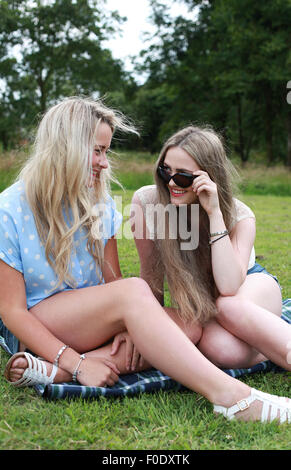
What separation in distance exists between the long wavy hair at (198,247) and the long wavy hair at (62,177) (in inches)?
20.4

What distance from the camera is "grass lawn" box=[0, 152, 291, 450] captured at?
68.7 inches

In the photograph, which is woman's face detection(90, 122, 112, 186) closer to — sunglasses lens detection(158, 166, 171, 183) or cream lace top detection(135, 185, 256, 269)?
sunglasses lens detection(158, 166, 171, 183)

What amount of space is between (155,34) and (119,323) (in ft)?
84.6

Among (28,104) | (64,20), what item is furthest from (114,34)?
(28,104)

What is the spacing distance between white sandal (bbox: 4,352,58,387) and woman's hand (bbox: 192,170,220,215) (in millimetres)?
1155

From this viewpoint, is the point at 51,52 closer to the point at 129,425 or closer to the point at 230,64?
the point at 230,64

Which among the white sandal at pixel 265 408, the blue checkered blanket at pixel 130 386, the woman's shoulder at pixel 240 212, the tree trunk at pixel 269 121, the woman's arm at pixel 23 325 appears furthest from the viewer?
the tree trunk at pixel 269 121

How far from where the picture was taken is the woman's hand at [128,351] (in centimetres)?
227

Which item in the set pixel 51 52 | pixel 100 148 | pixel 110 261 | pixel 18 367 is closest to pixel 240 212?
pixel 110 261

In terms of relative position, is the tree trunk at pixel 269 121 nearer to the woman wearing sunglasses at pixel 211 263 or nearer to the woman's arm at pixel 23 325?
the woman wearing sunglasses at pixel 211 263

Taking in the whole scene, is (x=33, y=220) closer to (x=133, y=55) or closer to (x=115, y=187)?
(x=115, y=187)

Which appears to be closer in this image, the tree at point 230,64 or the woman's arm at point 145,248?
the woman's arm at point 145,248

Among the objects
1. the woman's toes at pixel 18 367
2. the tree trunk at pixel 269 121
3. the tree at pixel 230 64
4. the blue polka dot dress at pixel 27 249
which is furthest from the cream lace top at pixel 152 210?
the tree trunk at pixel 269 121

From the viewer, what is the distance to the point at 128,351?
228 cm
